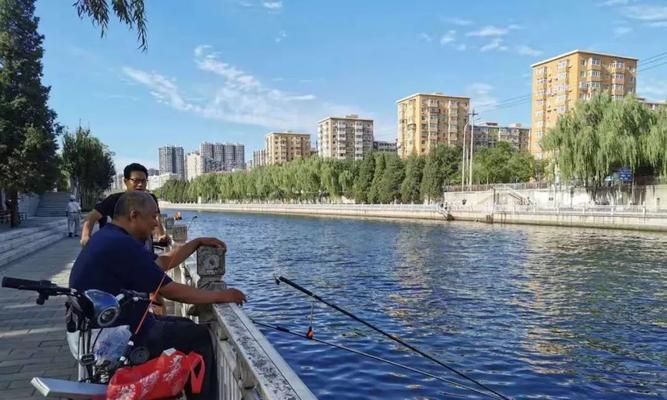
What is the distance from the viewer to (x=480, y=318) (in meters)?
9.77

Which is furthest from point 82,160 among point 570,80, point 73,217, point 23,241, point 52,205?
point 570,80

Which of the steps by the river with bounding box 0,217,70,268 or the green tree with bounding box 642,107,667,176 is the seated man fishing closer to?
the steps by the river with bounding box 0,217,70,268

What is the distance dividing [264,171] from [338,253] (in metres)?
73.8

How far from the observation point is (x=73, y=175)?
115 ft

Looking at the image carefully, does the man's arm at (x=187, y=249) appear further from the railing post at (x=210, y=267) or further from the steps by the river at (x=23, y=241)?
the steps by the river at (x=23, y=241)

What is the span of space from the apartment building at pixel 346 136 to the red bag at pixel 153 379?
131m

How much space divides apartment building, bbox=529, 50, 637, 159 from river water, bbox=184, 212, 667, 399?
7221 cm

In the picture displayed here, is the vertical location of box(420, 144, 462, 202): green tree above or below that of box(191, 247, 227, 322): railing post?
above

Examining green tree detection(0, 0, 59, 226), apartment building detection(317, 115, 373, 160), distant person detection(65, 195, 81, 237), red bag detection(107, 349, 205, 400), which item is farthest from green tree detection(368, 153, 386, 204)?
apartment building detection(317, 115, 373, 160)

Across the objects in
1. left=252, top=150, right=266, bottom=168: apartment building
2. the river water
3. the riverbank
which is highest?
left=252, top=150, right=266, bottom=168: apartment building

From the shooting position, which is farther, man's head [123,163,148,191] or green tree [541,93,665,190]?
green tree [541,93,665,190]

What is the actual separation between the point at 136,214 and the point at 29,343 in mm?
3476

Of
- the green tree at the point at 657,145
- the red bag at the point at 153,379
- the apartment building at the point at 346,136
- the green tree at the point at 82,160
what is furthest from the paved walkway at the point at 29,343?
the apartment building at the point at 346,136

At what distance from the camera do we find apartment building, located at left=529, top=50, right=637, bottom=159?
84.8 metres
